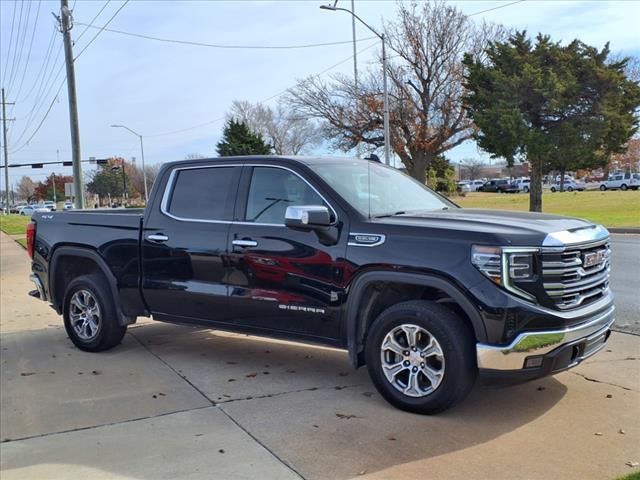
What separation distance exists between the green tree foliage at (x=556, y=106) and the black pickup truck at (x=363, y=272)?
2482 centimetres

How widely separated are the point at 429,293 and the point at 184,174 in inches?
110

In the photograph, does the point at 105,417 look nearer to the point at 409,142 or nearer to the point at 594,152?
the point at 594,152

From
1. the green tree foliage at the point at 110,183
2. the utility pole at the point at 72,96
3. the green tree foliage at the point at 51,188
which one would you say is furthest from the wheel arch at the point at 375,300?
the green tree foliage at the point at 51,188

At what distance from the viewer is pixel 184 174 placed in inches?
240

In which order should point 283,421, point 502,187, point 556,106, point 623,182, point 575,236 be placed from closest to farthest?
1. point 575,236
2. point 283,421
3. point 556,106
4. point 623,182
5. point 502,187

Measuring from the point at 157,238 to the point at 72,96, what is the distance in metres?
14.7

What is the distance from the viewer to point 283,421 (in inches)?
176

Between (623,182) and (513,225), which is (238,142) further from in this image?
(513,225)

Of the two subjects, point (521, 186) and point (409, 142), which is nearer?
point (409, 142)

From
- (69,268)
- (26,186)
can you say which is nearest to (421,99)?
(69,268)

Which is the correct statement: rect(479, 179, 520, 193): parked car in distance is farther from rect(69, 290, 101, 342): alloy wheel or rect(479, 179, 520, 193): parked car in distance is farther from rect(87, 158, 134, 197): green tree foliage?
rect(69, 290, 101, 342): alloy wheel

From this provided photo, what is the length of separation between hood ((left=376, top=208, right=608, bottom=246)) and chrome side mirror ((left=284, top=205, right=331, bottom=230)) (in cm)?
40

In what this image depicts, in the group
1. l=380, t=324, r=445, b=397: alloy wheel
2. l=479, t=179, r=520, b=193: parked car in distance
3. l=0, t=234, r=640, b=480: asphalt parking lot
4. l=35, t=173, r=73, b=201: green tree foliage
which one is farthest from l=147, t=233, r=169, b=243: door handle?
l=35, t=173, r=73, b=201: green tree foliage

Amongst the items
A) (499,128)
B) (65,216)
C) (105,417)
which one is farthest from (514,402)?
(499,128)
